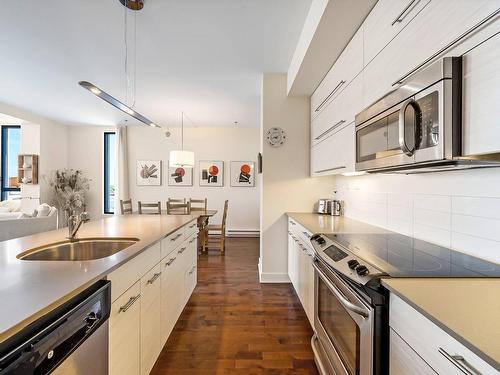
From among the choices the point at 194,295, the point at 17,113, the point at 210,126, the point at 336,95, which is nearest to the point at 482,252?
the point at 336,95

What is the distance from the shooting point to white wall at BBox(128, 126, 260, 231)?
22.6 feet

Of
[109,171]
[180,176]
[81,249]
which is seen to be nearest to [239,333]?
[81,249]

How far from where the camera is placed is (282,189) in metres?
3.49

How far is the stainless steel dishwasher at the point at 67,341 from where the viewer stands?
67 centimetres

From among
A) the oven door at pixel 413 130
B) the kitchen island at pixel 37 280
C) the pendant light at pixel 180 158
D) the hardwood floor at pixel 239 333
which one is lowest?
the hardwood floor at pixel 239 333

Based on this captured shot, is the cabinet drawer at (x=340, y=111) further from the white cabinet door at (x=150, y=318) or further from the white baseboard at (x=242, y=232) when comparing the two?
the white baseboard at (x=242, y=232)

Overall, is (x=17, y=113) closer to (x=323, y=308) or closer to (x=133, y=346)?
(x=133, y=346)

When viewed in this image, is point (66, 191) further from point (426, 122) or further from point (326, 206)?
point (426, 122)

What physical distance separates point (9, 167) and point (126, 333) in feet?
24.0

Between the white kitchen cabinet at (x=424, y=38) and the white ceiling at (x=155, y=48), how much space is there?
3.72 ft

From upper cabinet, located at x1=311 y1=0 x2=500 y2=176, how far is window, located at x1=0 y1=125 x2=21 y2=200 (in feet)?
24.2

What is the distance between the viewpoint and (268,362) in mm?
1893

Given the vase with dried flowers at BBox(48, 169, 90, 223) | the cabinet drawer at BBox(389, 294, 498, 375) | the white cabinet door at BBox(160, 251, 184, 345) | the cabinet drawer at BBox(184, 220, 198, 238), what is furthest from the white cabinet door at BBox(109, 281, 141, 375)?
the vase with dried flowers at BBox(48, 169, 90, 223)

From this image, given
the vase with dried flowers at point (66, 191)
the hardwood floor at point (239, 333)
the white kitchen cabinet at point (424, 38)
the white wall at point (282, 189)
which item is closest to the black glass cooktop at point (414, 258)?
the white kitchen cabinet at point (424, 38)
